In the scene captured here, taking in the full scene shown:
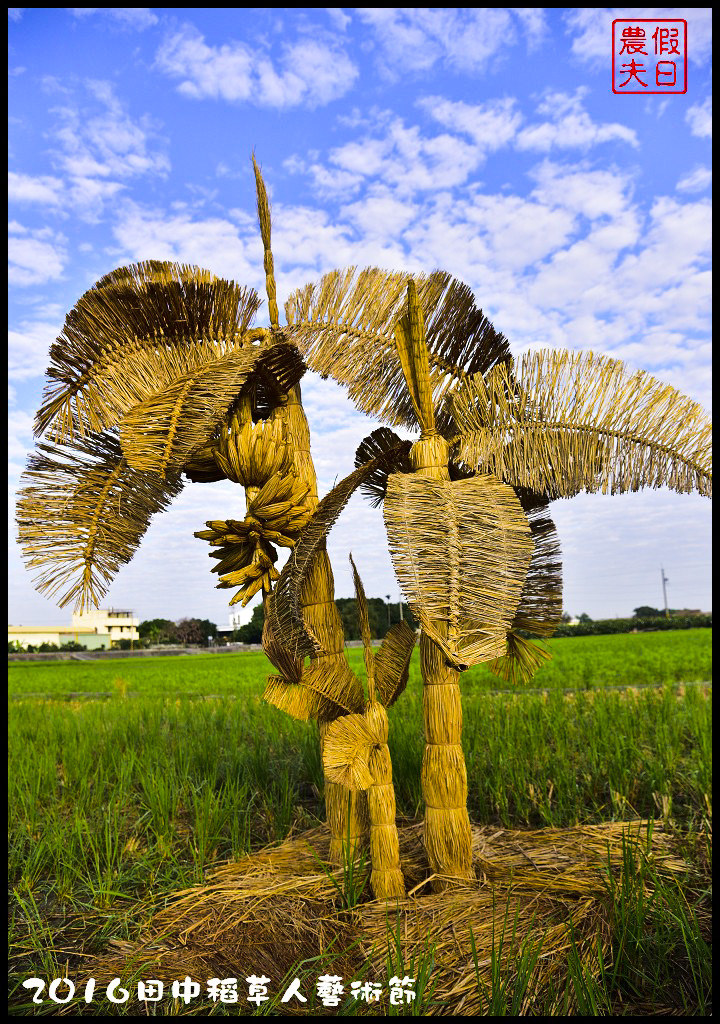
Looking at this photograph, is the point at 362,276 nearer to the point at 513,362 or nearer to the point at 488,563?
the point at 513,362

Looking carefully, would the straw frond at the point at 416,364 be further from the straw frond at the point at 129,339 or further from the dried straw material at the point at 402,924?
the dried straw material at the point at 402,924

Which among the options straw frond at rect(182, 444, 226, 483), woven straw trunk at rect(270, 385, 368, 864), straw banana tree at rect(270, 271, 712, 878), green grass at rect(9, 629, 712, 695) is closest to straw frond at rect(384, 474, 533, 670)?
straw banana tree at rect(270, 271, 712, 878)

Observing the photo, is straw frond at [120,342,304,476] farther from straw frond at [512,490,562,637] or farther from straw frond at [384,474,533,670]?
straw frond at [512,490,562,637]

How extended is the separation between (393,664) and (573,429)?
96cm

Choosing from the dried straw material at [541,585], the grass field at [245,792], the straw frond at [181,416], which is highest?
the straw frond at [181,416]

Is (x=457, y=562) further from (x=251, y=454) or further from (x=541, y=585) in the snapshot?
(x=541, y=585)

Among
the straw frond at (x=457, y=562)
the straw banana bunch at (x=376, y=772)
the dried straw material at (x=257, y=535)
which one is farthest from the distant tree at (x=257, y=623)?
the straw frond at (x=457, y=562)

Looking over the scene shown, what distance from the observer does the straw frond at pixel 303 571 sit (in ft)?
6.52

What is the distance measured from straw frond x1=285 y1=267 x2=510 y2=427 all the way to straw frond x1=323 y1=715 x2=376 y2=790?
3.56 feet

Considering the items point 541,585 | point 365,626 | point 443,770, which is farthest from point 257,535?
point 541,585

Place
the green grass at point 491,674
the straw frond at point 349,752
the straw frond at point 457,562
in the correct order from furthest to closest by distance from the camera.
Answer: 1. the green grass at point 491,674
2. the straw frond at point 349,752
3. the straw frond at point 457,562

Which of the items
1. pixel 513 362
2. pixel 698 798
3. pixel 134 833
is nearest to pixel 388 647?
pixel 513 362

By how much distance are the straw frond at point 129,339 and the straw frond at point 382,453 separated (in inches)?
23.3

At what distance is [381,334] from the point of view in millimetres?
2381
